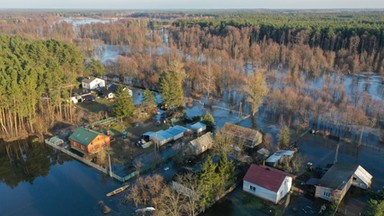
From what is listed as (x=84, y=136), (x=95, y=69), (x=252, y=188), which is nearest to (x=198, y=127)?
(x=84, y=136)

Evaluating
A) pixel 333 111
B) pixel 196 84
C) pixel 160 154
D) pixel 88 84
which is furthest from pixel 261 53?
pixel 160 154

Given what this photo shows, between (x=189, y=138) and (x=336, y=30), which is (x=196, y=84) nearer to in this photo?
(x=189, y=138)

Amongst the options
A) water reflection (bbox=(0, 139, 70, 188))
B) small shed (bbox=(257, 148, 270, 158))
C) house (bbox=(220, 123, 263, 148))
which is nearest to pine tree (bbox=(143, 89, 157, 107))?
house (bbox=(220, 123, 263, 148))

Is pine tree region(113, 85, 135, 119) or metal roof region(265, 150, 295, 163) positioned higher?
pine tree region(113, 85, 135, 119)

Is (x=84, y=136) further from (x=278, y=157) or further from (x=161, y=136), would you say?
(x=278, y=157)

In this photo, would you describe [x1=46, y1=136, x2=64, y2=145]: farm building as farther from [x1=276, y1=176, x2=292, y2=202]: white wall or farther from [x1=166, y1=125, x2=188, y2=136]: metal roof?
[x1=276, y1=176, x2=292, y2=202]: white wall

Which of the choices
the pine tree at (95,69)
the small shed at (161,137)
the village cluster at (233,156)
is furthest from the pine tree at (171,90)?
the pine tree at (95,69)

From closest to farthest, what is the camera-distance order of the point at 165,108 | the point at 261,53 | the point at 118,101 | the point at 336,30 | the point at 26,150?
the point at 26,150
the point at 118,101
the point at 165,108
the point at 261,53
the point at 336,30
